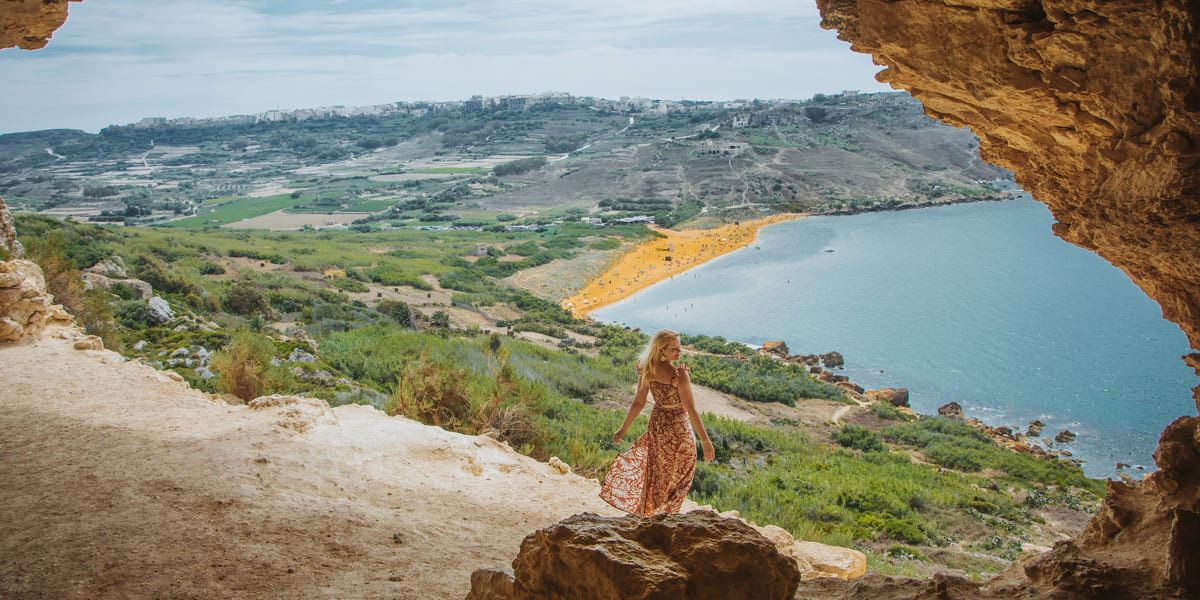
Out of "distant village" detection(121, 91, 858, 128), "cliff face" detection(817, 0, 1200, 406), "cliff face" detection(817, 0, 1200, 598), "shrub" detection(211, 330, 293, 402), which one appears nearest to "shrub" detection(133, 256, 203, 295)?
"shrub" detection(211, 330, 293, 402)

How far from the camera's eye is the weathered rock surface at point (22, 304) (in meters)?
7.83

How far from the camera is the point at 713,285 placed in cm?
3061

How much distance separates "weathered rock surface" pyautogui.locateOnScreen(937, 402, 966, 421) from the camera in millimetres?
14940

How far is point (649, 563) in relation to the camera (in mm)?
2684

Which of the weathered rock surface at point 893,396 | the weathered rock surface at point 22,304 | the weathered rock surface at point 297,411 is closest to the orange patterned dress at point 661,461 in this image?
the weathered rock surface at point 297,411

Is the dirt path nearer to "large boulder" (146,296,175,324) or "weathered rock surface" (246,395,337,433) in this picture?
"weathered rock surface" (246,395,337,433)

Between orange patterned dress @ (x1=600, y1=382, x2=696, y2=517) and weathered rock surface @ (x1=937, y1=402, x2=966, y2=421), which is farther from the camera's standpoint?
weathered rock surface @ (x1=937, y1=402, x2=966, y2=421)

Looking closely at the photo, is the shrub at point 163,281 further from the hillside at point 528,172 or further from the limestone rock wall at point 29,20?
the hillside at point 528,172

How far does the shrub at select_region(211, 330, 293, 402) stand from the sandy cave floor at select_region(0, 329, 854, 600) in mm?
624

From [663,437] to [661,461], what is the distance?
182mm

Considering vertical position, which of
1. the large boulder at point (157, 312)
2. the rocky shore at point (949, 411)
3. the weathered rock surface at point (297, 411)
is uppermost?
the large boulder at point (157, 312)

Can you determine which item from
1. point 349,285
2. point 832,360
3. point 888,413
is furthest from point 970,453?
point 349,285

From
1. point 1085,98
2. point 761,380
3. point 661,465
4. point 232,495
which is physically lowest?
point 761,380

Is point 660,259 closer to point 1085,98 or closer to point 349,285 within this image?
point 349,285
